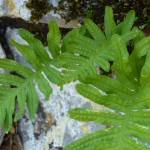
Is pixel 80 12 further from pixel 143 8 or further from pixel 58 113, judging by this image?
pixel 58 113

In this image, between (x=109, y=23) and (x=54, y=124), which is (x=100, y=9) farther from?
(x=54, y=124)

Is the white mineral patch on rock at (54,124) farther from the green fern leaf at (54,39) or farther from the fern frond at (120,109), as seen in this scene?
the fern frond at (120,109)

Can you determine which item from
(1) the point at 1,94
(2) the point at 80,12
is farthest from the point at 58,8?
(1) the point at 1,94

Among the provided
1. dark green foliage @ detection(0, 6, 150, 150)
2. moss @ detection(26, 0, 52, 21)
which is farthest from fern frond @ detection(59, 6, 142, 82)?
moss @ detection(26, 0, 52, 21)

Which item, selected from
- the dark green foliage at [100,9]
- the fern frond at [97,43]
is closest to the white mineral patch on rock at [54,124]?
the dark green foliage at [100,9]

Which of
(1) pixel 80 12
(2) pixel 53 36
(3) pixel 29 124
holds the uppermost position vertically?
(1) pixel 80 12

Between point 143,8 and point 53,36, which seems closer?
point 53,36

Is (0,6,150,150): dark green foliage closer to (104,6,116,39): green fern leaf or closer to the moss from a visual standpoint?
(104,6,116,39): green fern leaf
